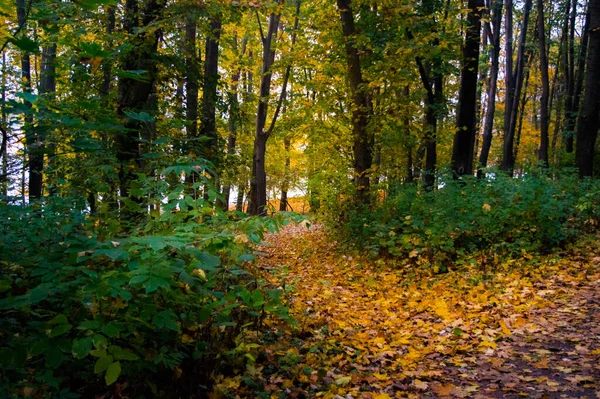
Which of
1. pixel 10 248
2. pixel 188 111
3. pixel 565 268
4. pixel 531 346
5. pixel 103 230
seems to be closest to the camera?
pixel 10 248

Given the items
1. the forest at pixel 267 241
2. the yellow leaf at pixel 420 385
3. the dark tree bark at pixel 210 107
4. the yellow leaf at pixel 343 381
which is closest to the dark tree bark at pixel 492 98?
the forest at pixel 267 241

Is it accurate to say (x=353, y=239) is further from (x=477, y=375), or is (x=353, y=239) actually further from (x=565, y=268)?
(x=477, y=375)

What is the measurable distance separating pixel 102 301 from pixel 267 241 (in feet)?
13.8

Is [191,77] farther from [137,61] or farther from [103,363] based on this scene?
[103,363]

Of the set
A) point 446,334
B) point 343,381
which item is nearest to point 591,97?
point 446,334

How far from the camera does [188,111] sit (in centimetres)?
920

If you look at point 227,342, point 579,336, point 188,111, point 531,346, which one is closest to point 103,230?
point 227,342

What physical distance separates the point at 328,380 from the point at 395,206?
6.05 meters

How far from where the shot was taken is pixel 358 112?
1071 centimetres

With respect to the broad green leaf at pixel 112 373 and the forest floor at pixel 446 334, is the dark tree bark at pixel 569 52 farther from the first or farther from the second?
the broad green leaf at pixel 112 373

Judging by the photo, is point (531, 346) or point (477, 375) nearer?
point (477, 375)

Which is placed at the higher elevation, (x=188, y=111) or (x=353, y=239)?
(x=188, y=111)

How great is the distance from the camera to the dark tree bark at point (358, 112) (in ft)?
33.9

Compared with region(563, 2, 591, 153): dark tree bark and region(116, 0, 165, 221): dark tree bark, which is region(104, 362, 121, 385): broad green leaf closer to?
region(116, 0, 165, 221): dark tree bark
